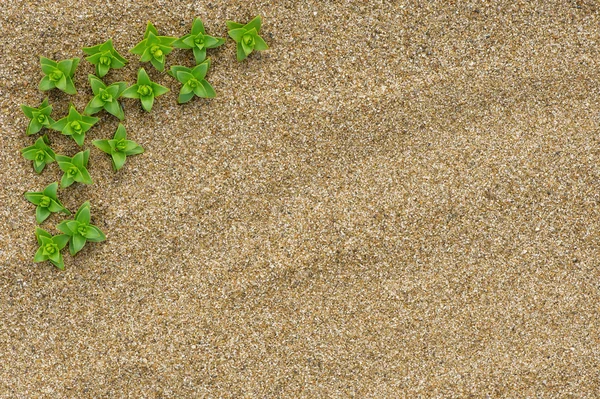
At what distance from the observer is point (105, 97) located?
2070mm

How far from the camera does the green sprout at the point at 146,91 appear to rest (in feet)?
6.80

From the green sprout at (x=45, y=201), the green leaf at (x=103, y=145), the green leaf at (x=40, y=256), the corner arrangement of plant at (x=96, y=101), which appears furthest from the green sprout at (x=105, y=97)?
the green leaf at (x=40, y=256)

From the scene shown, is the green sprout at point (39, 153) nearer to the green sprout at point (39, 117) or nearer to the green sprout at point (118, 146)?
the green sprout at point (39, 117)

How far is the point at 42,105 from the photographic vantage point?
207 cm

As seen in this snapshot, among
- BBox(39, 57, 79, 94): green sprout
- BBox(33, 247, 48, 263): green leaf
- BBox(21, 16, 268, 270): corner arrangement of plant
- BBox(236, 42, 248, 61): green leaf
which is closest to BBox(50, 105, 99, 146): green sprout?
BBox(21, 16, 268, 270): corner arrangement of plant

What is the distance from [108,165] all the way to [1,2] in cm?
75

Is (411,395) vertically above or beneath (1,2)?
beneath

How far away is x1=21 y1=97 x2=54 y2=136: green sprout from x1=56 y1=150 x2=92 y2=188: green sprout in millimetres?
139

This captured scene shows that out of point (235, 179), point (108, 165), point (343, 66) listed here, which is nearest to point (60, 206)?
point (108, 165)

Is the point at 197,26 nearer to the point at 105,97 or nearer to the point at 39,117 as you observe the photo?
the point at 105,97

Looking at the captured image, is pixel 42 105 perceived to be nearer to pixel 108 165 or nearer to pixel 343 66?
pixel 108 165

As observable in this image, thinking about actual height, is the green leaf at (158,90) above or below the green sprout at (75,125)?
above

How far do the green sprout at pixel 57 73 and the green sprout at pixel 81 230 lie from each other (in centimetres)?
48

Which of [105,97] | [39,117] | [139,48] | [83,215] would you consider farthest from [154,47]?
[83,215]
